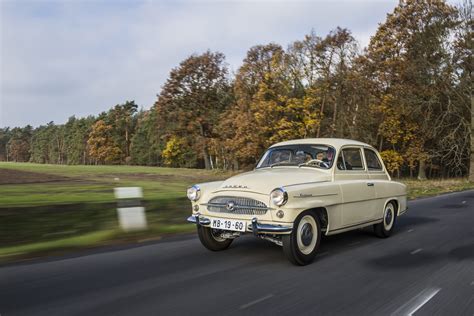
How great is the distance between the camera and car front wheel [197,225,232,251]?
6559mm

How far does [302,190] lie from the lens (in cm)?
567

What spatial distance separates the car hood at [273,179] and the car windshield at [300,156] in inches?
8.8

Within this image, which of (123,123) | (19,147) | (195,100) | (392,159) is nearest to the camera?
(392,159)

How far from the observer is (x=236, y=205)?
5.82 meters

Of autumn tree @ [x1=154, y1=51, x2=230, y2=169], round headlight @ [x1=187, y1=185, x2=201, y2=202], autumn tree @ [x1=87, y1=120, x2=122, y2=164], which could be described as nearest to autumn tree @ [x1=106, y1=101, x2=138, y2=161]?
autumn tree @ [x1=87, y1=120, x2=122, y2=164]

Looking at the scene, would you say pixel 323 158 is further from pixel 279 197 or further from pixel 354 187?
pixel 279 197

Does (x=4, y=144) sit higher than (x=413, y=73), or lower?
higher

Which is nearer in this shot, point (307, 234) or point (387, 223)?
point (307, 234)

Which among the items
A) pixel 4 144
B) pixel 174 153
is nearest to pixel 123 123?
pixel 174 153

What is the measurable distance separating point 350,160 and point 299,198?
→ 6.94 feet

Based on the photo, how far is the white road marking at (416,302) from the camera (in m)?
3.97

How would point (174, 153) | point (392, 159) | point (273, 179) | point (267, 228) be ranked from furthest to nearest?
1. point (174, 153)
2. point (392, 159)
3. point (273, 179)
4. point (267, 228)

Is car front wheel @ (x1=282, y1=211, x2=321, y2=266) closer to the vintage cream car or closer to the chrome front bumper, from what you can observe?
the vintage cream car

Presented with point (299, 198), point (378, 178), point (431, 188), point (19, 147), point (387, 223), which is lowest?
point (431, 188)
